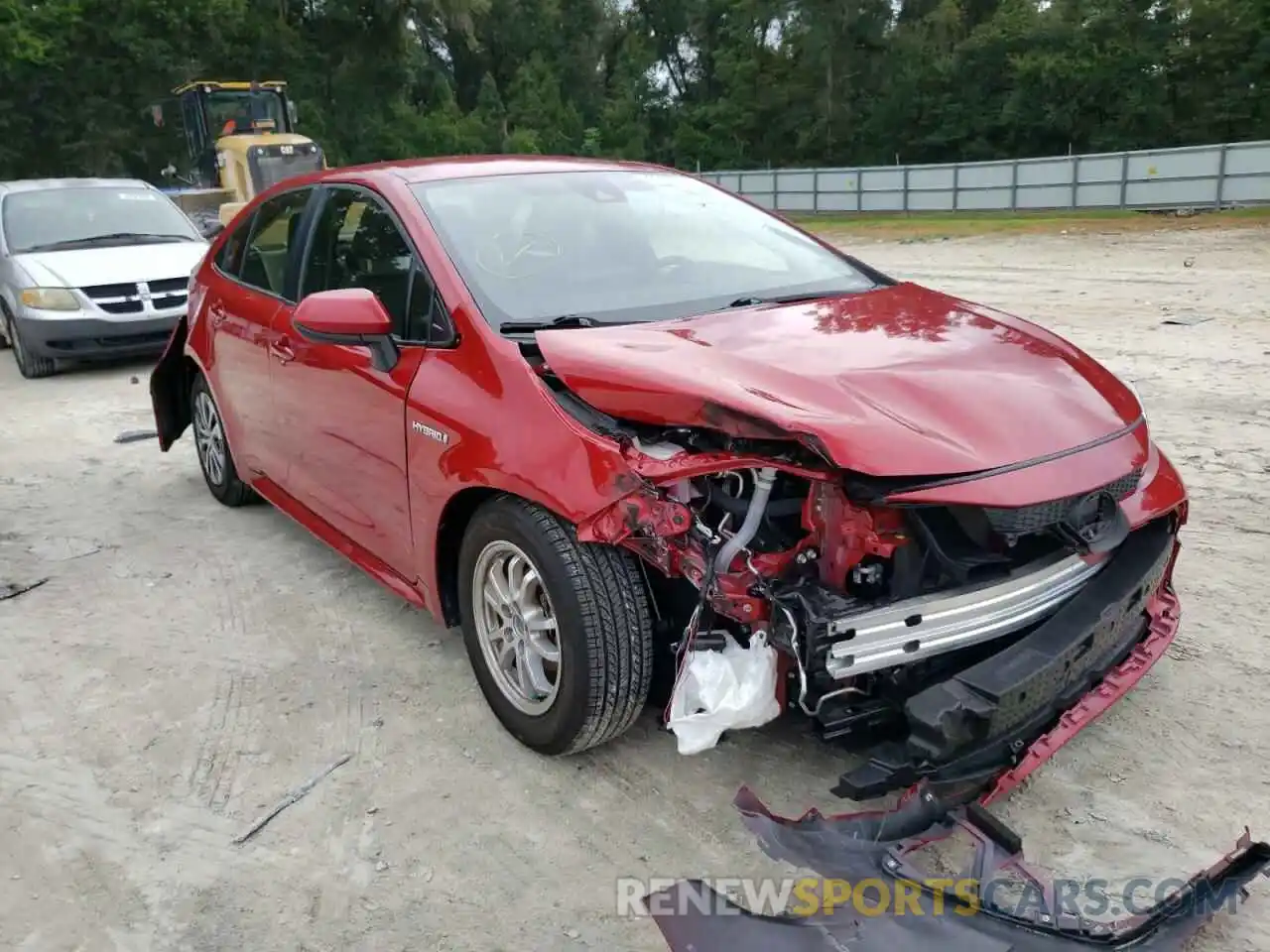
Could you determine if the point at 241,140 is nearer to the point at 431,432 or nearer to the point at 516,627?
the point at 431,432

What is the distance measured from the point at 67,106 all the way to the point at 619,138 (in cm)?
2521

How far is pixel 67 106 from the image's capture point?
33.2m

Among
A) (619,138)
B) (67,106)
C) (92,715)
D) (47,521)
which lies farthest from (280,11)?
(92,715)

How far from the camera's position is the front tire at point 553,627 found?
2.76m

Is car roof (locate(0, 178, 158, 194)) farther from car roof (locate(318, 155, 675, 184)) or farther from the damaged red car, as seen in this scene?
the damaged red car

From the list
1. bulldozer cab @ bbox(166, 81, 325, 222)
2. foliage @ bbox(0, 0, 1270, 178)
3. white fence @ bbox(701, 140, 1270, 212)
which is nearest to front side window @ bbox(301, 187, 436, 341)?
bulldozer cab @ bbox(166, 81, 325, 222)

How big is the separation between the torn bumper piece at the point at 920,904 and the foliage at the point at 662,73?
75.8ft

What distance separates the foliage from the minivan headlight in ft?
47.7

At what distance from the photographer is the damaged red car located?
2471 millimetres

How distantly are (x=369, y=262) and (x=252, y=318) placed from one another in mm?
1036

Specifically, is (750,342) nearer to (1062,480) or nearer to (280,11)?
(1062,480)

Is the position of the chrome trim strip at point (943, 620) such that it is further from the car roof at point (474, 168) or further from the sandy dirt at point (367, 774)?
the car roof at point (474, 168)

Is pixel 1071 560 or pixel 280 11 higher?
pixel 280 11

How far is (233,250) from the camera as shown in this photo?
505cm
